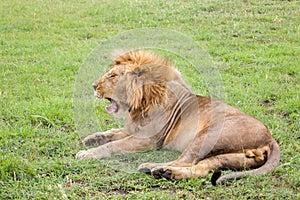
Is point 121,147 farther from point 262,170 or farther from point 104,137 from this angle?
point 262,170

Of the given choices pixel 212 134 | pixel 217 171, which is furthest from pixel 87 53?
pixel 217 171

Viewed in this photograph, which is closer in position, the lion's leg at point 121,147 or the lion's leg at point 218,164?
the lion's leg at point 218,164

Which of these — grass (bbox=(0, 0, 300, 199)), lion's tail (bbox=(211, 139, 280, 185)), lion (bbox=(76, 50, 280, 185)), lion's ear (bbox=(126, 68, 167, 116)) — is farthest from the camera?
lion's ear (bbox=(126, 68, 167, 116))

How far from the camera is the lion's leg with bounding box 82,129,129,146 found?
5.81 metres

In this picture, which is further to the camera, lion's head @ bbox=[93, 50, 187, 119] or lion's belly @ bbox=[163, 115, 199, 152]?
lion's head @ bbox=[93, 50, 187, 119]

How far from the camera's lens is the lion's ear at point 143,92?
5.56 m

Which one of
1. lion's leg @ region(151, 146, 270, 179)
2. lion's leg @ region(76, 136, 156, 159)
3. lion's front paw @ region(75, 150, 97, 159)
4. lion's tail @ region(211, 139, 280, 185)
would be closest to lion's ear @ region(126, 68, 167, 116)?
lion's leg @ region(76, 136, 156, 159)

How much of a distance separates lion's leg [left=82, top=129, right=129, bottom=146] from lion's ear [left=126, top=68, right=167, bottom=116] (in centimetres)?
34

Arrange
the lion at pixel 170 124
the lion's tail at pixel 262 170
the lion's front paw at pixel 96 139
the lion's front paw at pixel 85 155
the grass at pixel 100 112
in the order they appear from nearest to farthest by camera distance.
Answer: the lion's tail at pixel 262 170 < the grass at pixel 100 112 < the lion at pixel 170 124 < the lion's front paw at pixel 85 155 < the lion's front paw at pixel 96 139

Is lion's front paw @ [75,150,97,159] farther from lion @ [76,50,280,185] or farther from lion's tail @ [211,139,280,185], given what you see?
lion's tail @ [211,139,280,185]

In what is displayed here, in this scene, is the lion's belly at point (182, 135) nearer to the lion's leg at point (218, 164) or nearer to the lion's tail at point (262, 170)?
the lion's leg at point (218, 164)

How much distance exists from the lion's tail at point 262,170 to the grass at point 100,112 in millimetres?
60

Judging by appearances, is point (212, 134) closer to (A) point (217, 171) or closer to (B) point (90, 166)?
(A) point (217, 171)

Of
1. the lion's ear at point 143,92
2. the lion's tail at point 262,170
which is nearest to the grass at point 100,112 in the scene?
the lion's tail at point 262,170
